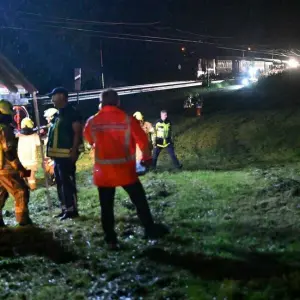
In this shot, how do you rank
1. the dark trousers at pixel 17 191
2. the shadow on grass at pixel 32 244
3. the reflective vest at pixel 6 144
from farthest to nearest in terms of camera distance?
the dark trousers at pixel 17 191, the reflective vest at pixel 6 144, the shadow on grass at pixel 32 244

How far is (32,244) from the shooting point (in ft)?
21.4

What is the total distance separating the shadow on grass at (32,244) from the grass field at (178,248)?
14 mm

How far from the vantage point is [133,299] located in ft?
14.8

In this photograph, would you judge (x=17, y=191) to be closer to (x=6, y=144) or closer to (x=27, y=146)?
(x=6, y=144)

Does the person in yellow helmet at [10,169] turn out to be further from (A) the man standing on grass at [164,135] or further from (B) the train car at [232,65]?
(B) the train car at [232,65]

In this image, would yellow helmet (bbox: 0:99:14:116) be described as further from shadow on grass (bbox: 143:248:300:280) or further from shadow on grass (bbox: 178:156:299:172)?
shadow on grass (bbox: 178:156:299:172)

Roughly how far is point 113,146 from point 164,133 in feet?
26.4

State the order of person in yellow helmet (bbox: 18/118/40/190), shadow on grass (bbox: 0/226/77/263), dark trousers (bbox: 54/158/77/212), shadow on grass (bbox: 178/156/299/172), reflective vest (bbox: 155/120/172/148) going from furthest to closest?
reflective vest (bbox: 155/120/172/148) < shadow on grass (bbox: 178/156/299/172) < person in yellow helmet (bbox: 18/118/40/190) < dark trousers (bbox: 54/158/77/212) < shadow on grass (bbox: 0/226/77/263)

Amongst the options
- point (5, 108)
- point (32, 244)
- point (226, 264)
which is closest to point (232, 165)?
point (5, 108)

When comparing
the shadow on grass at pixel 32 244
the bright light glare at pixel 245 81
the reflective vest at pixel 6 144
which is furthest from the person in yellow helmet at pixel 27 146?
the bright light glare at pixel 245 81

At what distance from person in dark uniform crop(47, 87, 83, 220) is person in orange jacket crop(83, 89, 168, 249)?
152 cm

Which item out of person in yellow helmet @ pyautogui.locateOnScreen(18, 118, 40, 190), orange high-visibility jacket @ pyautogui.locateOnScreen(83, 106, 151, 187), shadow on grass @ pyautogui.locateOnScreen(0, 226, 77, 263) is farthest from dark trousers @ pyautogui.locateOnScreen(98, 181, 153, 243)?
person in yellow helmet @ pyautogui.locateOnScreen(18, 118, 40, 190)

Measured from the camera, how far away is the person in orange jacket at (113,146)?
19.8 ft

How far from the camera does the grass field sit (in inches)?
185
